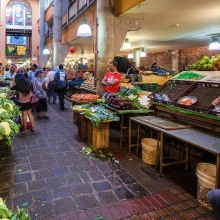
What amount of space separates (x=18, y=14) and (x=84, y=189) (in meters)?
34.3

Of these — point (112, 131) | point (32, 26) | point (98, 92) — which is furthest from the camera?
point (32, 26)

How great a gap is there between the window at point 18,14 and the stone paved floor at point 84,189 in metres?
31.6

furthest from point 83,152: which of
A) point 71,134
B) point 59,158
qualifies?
point 71,134

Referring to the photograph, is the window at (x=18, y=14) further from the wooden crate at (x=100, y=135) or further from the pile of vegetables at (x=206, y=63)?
the pile of vegetables at (x=206, y=63)

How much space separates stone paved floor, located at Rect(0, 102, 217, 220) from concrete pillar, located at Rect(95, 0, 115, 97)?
3887 mm

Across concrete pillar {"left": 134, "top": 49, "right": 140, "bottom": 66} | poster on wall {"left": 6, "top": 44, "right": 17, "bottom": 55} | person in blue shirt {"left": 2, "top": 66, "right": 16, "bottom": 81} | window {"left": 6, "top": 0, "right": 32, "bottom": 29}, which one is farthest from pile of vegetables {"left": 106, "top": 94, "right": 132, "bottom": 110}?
window {"left": 6, "top": 0, "right": 32, "bottom": 29}

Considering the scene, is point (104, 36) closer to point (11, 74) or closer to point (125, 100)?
point (125, 100)

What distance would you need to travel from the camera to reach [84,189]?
4309mm

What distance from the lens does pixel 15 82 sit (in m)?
7.59

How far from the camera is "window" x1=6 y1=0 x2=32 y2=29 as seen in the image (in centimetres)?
3272

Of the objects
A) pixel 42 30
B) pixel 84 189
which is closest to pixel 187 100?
pixel 84 189

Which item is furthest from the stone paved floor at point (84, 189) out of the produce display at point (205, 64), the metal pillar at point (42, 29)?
the metal pillar at point (42, 29)

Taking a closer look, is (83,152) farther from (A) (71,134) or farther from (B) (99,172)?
(A) (71,134)

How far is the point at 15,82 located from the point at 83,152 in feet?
10.8
